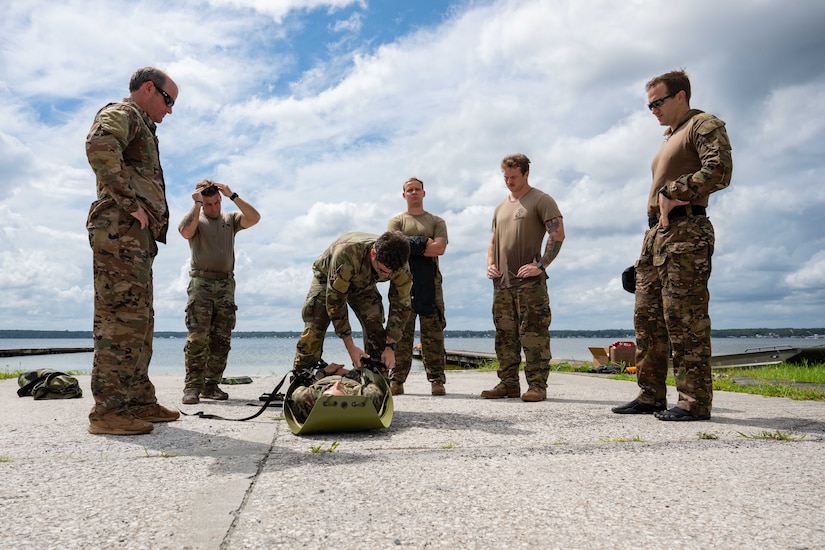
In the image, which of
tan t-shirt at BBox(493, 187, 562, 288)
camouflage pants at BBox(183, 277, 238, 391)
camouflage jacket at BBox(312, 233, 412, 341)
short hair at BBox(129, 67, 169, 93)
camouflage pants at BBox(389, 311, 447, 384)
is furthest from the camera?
camouflage pants at BBox(389, 311, 447, 384)

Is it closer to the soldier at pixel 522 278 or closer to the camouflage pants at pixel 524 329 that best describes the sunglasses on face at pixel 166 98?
the soldier at pixel 522 278

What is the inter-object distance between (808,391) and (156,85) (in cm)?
651

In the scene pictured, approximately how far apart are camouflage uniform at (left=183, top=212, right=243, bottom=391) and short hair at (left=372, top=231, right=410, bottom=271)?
2.58 meters

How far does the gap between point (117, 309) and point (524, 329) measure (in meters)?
3.26

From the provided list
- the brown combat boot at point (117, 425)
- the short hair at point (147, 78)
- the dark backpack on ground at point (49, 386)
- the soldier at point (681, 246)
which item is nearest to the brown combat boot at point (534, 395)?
the soldier at point (681, 246)

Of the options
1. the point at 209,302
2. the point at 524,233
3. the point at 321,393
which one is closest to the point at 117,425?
the point at 321,393

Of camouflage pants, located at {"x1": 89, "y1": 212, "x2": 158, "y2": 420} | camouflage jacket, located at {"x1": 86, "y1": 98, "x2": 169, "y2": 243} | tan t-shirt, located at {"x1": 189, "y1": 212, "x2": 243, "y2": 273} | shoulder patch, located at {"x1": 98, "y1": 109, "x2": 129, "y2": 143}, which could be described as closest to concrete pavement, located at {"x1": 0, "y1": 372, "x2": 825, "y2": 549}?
camouflage pants, located at {"x1": 89, "y1": 212, "x2": 158, "y2": 420}

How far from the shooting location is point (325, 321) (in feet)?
14.5

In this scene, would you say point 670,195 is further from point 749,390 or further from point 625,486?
point 749,390

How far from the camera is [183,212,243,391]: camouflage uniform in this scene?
535cm

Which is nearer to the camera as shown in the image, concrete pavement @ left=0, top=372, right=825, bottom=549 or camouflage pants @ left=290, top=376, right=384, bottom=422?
Result: concrete pavement @ left=0, top=372, right=825, bottom=549

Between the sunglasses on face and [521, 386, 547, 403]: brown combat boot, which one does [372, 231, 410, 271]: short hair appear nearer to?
the sunglasses on face

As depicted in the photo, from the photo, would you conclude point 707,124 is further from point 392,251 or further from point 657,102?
point 392,251

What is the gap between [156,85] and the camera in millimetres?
3824
